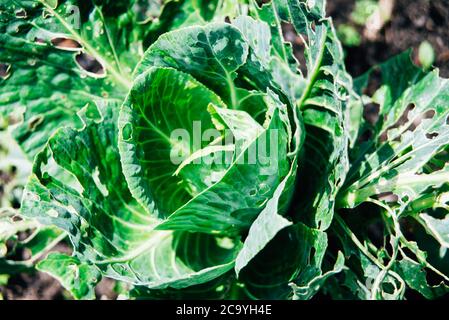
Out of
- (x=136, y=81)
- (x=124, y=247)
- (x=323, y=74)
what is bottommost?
(x=124, y=247)

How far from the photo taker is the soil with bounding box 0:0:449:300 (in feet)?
9.03

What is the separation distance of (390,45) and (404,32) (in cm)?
9

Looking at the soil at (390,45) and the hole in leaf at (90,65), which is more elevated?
the hole in leaf at (90,65)

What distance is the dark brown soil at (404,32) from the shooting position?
9.09 feet

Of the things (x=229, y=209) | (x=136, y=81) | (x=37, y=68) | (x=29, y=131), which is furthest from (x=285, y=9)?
(x=29, y=131)

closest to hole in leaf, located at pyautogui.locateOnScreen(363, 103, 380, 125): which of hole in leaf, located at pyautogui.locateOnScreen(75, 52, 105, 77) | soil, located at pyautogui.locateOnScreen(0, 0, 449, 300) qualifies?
soil, located at pyautogui.locateOnScreen(0, 0, 449, 300)

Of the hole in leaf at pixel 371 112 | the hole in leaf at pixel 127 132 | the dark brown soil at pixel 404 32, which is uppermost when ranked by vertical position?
the hole in leaf at pixel 127 132

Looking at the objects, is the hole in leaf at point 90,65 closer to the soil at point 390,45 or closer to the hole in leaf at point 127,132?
the soil at point 390,45

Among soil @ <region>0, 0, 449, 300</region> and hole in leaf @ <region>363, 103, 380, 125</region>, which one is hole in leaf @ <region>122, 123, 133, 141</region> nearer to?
soil @ <region>0, 0, 449, 300</region>

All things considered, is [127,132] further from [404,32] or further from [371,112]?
[404,32]

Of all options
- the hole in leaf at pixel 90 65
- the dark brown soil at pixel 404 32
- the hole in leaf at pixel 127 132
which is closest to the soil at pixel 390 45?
the dark brown soil at pixel 404 32

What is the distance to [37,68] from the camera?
215 centimetres
